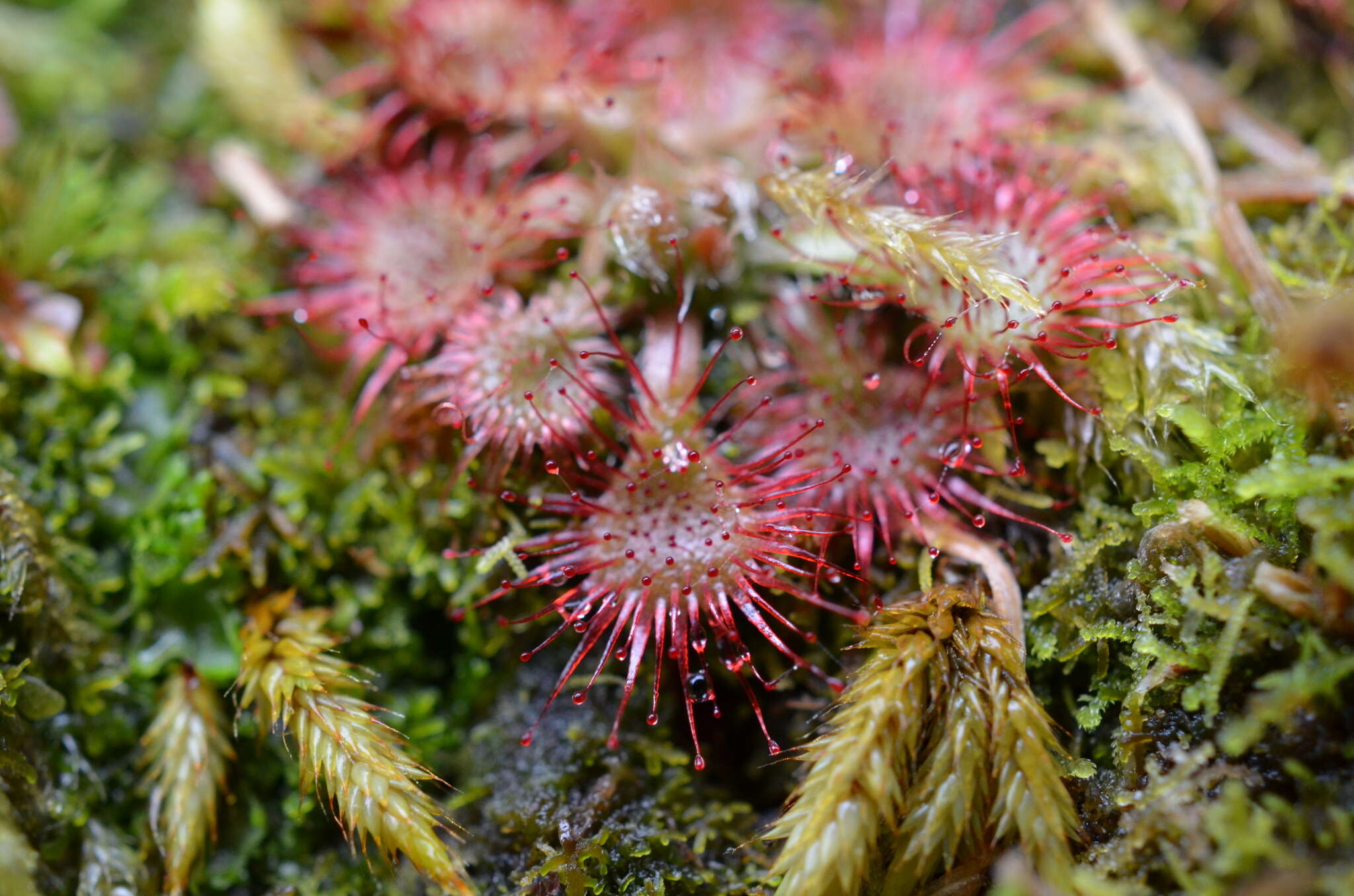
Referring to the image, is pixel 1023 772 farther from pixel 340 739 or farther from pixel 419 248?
pixel 419 248

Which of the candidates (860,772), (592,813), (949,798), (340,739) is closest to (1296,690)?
(949,798)

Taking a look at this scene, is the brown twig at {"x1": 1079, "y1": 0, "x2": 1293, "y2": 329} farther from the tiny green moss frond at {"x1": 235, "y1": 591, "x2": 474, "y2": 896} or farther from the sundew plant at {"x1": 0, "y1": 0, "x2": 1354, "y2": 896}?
the tiny green moss frond at {"x1": 235, "y1": 591, "x2": 474, "y2": 896}

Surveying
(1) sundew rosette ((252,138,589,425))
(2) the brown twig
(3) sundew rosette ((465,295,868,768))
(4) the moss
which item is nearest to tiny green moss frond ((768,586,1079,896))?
(3) sundew rosette ((465,295,868,768))

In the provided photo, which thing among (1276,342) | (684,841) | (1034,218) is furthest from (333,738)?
(1276,342)

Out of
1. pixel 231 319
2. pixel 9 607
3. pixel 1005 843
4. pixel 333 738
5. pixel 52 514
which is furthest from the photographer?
pixel 231 319

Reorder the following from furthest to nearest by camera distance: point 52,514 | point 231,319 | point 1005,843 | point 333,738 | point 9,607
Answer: point 231,319 → point 52,514 → point 9,607 → point 333,738 → point 1005,843

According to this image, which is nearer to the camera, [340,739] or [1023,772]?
[1023,772]

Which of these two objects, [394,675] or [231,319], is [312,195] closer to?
[231,319]

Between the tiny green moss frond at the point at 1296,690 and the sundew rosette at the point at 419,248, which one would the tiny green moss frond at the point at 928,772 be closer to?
the tiny green moss frond at the point at 1296,690

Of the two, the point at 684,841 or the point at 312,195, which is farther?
the point at 312,195
